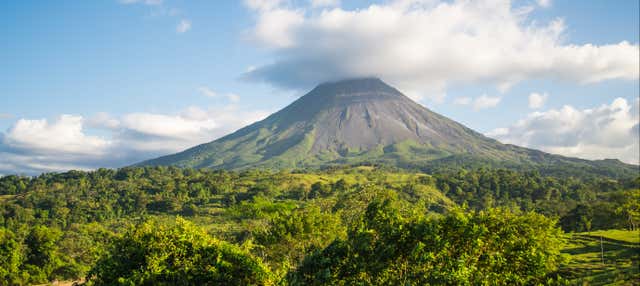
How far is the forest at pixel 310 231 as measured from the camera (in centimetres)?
1631

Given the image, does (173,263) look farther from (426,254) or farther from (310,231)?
(310,231)

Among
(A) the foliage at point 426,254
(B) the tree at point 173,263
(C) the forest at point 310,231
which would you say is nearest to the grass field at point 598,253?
(C) the forest at point 310,231

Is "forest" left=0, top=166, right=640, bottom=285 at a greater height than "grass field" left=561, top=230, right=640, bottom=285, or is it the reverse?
"forest" left=0, top=166, right=640, bottom=285

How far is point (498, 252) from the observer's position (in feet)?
53.0

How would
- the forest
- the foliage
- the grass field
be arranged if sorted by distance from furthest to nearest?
the grass field → the forest → the foliage

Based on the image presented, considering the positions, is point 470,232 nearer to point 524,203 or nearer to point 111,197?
point 524,203

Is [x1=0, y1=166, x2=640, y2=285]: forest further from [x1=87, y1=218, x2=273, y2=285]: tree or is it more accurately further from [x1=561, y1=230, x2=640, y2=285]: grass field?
[x1=561, y1=230, x2=640, y2=285]: grass field

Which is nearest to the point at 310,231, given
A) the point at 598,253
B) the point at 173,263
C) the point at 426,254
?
the point at 173,263

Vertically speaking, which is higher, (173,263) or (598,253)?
(173,263)

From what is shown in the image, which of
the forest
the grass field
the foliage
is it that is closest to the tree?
the forest

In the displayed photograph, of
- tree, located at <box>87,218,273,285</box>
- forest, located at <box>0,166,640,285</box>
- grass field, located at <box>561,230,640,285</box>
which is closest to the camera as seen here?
forest, located at <box>0,166,640,285</box>

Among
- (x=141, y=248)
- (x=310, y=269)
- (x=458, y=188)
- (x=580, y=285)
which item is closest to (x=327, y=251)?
(x=310, y=269)

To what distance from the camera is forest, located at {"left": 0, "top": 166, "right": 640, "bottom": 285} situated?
16.3 meters

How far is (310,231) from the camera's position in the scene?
3859cm
